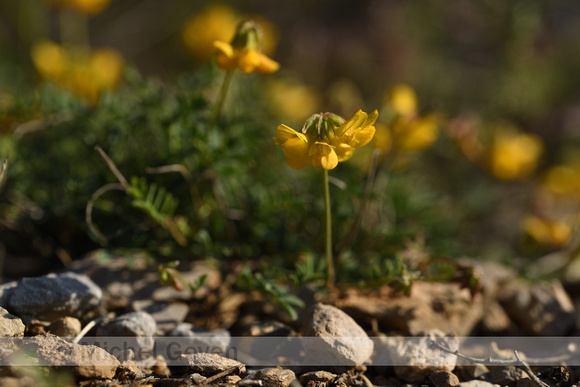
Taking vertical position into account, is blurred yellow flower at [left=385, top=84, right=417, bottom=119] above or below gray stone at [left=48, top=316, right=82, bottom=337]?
above

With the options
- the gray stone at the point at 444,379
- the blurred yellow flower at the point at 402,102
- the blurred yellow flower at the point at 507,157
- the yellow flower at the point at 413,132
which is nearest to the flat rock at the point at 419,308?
the gray stone at the point at 444,379

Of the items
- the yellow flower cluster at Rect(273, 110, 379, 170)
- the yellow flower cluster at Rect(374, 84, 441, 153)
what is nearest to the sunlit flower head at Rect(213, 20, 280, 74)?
the yellow flower cluster at Rect(273, 110, 379, 170)

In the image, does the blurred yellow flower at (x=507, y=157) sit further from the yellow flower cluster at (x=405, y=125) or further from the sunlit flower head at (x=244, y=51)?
the sunlit flower head at (x=244, y=51)

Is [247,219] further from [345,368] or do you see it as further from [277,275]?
[345,368]

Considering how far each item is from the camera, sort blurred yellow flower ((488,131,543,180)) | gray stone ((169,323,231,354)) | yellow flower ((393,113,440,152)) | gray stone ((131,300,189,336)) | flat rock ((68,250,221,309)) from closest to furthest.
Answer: gray stone ((169,323,231,354))
gray stone ((131,300,189,336))
flat rock ((68,250,221,309))
yellow flower ((393,113,440,152))
blurred yellow flower ((488,131,543,180))

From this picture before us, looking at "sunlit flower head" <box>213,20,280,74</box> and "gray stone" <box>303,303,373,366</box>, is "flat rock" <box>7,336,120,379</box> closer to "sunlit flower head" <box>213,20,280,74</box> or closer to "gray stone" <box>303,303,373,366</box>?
"gray stone" <box>303,303,373,366</box>

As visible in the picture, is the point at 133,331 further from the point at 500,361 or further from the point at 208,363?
the point at 500,361
